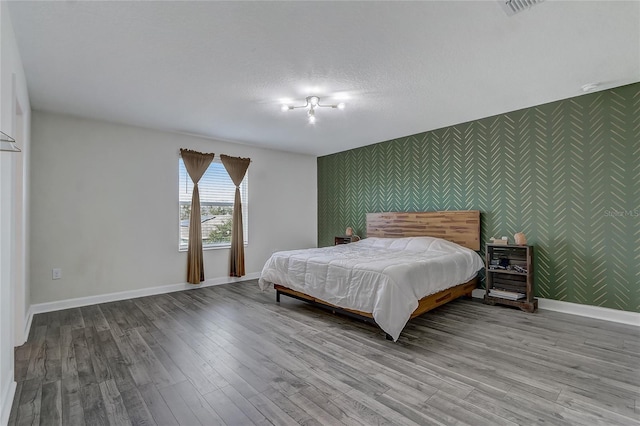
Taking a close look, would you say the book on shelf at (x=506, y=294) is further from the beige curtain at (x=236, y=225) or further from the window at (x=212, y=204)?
the window at (x=212, y=204)

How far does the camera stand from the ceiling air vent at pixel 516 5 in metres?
1.91

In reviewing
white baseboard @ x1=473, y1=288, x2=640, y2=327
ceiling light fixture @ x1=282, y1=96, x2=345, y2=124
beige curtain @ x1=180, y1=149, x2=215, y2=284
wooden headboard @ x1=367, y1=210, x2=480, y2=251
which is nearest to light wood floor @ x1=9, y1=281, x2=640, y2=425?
white baseboard @ x1=473, y1=288, x2=640, y2=327

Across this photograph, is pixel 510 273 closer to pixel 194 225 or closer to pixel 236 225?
pixel 236 225

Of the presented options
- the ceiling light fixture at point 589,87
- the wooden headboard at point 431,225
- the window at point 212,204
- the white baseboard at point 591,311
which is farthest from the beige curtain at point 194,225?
the ceiling light fixture at point 589,87

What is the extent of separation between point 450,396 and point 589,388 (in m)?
0.94

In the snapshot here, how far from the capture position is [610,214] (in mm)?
3307

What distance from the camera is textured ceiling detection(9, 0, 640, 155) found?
2012 mm

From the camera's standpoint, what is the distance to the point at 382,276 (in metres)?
2.87

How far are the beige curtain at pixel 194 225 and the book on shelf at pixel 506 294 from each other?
4.21 meters

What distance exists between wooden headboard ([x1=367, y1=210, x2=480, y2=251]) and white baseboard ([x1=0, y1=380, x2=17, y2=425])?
461cm

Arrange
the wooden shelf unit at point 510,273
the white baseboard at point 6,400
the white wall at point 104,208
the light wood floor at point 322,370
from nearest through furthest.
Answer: the white baseboard at point 6,400
the light wood floor at point 322,370
the wooden shelf unit at point 510,273
the white wall at point 104,208

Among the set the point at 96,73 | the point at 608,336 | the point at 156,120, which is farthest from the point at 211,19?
the point at 608,336

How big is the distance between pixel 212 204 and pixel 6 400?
3.63m

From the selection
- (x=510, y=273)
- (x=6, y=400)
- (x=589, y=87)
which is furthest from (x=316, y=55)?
(x=510, y=273)
